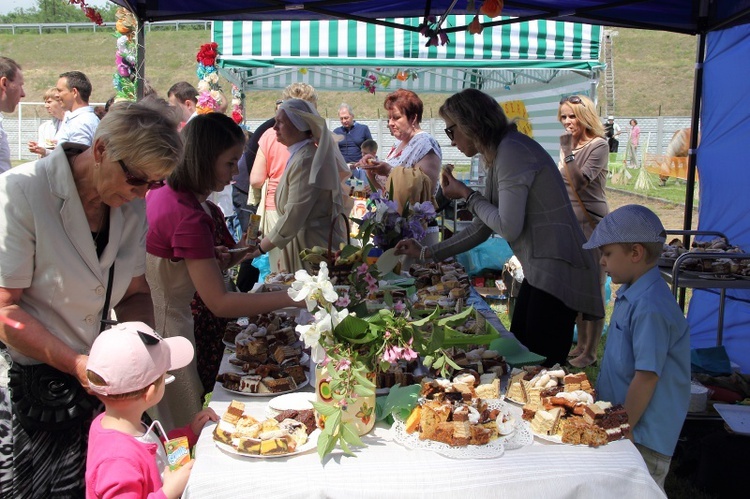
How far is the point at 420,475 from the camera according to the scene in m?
1.52

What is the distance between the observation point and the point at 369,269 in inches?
108

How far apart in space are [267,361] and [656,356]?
46.0 inches

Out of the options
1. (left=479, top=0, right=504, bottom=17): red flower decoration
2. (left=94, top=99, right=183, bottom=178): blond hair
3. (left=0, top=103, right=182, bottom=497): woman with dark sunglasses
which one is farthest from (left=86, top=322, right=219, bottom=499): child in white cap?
(left=479, top=0, right=504, bottom=17): red flower decoration

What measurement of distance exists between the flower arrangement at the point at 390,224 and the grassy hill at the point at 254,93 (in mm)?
26969

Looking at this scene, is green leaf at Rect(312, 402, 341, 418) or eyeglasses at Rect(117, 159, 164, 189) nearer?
green leaf at Rect(312, 402, 341, 418)

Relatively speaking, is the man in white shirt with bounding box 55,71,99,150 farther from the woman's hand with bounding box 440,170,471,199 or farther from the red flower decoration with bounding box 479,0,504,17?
the red flower decoration with bounding box 479,0,504,17

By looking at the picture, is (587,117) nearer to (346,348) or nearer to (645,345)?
(645,345)

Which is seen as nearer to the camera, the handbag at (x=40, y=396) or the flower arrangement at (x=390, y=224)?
the handbag at (x=40, y=396)

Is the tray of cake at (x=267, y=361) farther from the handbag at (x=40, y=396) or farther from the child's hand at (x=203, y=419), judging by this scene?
the handbag at (x=40, y=396)

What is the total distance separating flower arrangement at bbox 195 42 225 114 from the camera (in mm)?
6820

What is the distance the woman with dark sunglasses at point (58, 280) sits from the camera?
5.90 ft

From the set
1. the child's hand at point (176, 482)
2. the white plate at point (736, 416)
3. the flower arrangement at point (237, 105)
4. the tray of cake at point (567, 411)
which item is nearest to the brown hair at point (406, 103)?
the white plate at point (736, 416)

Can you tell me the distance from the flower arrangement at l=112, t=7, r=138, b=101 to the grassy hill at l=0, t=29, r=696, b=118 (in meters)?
25.6

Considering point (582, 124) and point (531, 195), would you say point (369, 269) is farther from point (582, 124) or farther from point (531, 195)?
point (582, 124)
